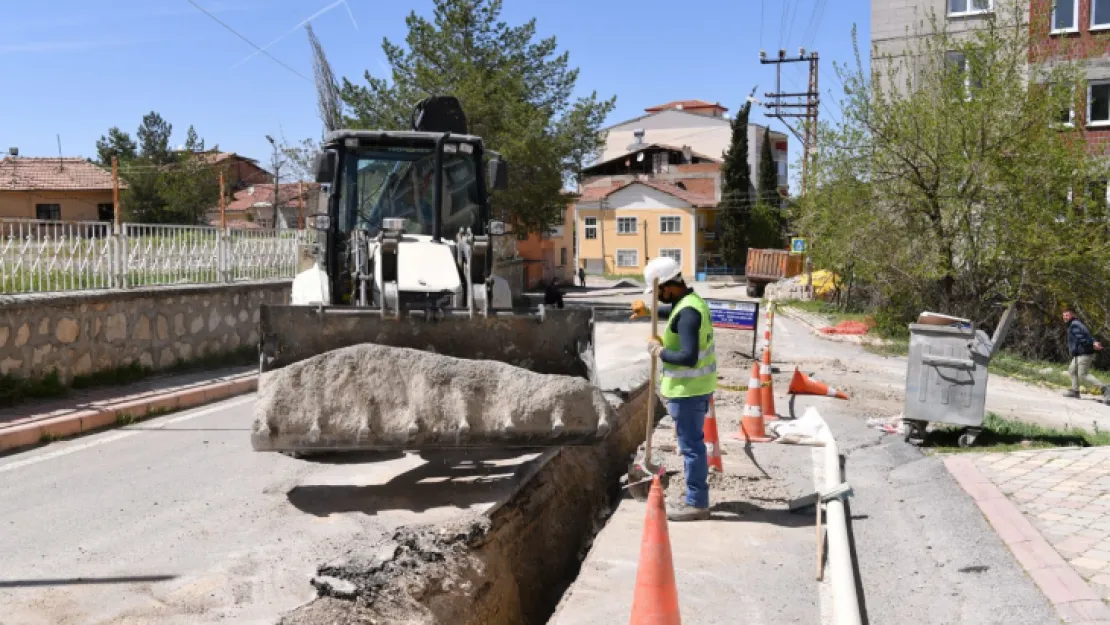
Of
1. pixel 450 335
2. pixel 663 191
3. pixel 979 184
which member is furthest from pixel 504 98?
pixel 663 191

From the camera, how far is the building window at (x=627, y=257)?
7475 cm

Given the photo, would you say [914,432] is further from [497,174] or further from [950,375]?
[497,174]

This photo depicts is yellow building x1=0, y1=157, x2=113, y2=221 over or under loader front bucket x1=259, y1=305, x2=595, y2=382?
over

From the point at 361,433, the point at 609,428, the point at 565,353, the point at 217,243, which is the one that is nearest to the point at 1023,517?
the point at 609,428

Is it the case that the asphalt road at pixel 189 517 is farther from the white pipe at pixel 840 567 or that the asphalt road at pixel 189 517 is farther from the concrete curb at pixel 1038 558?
the concrete curb at pixel 1038 558

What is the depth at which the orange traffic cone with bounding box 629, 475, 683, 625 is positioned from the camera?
4.32 meters

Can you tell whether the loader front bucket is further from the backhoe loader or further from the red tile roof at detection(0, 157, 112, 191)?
the red tile roof at detection(0, 157, 112, 191)

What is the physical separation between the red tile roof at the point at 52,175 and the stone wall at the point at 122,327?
34104 mm

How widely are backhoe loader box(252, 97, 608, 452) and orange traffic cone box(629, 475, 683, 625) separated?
1.99 m

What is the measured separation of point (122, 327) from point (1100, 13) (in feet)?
99.9

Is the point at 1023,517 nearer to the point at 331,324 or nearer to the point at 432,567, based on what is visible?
the point at 432,567

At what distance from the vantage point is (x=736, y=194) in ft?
235

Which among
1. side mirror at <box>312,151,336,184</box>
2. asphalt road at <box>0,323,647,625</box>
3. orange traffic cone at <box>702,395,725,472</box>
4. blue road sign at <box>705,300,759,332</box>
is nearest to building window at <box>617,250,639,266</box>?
blue road sign at <box>705,300,759,332</box>

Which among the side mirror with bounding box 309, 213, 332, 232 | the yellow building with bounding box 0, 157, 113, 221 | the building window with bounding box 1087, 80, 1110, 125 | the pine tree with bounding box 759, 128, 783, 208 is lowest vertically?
the side mirror with bounding box 309, 213, 332, 232
